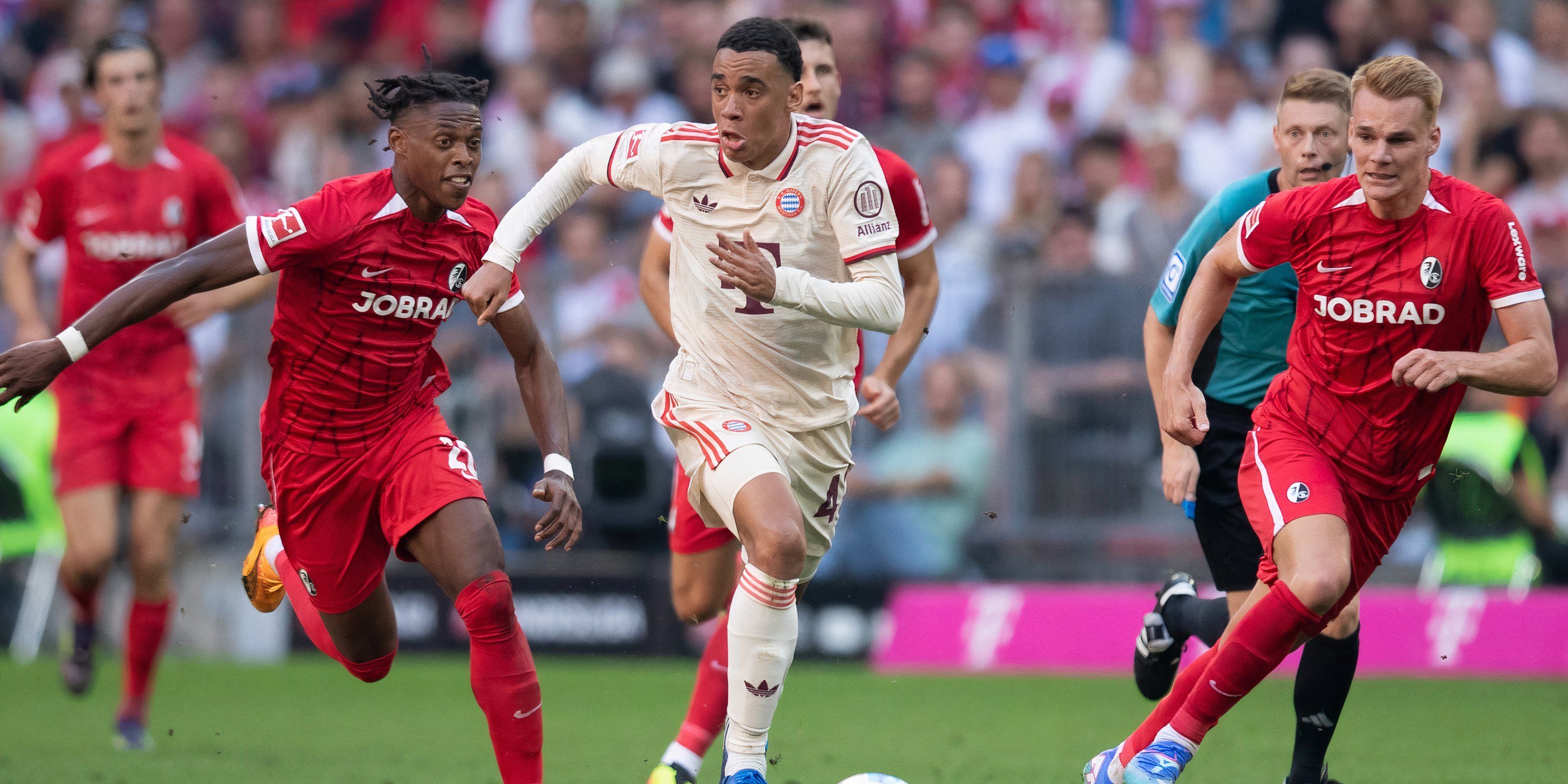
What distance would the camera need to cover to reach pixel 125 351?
8.41 meters

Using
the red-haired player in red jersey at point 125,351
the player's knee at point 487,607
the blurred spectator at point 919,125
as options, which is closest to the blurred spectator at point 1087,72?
the blurred spectator at point 919,125

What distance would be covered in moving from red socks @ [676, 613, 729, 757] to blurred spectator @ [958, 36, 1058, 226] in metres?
6.82

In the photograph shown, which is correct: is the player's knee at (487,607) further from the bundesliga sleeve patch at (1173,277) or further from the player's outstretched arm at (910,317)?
the bundesliga sleeve patch at (1173,277)

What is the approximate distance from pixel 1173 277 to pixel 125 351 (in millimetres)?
5205

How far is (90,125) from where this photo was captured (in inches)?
538

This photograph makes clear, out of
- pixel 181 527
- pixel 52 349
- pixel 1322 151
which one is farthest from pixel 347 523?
pixel 181 527

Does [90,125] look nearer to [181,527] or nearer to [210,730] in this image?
[181,527]

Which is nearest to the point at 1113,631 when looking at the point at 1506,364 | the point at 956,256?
the point at 956,256

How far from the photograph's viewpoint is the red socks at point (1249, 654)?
5.24m

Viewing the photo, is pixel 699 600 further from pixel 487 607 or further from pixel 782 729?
pixel 782 729

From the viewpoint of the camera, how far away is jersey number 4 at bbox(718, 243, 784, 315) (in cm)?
593

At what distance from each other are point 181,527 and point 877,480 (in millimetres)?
5091

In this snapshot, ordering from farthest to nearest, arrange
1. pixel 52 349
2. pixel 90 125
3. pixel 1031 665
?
1. pixel 90 125
2. pixel 1031 665
3. pixel 52 349

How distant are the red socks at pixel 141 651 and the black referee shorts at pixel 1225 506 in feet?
16.3
